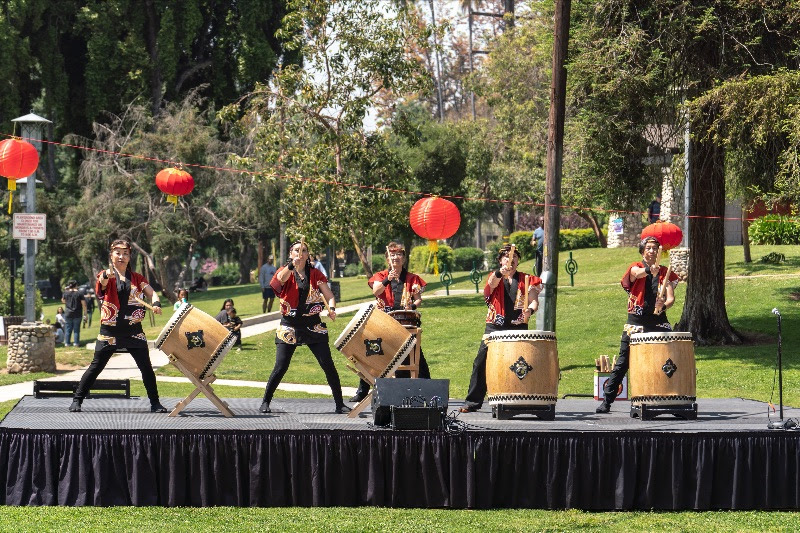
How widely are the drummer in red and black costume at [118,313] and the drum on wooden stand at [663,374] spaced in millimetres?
4860

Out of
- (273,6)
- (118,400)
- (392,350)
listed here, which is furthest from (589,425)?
(273,6)

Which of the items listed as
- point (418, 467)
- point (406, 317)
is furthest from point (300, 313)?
point (418, 467)

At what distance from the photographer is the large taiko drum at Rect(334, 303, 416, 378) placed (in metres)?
10.8

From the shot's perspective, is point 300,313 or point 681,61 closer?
point 300,313

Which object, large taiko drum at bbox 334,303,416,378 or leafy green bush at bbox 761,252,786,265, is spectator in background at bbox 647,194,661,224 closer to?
leafy green bush at bbox 761,252,786,265

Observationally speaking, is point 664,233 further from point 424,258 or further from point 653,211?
point 424,258

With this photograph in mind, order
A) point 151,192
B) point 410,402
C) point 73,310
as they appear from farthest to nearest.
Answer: point 151,192, point 73,310, point 410,402

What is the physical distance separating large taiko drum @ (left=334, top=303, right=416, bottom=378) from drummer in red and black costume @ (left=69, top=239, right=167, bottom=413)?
2118 millimetres

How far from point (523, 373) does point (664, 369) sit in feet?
4.63

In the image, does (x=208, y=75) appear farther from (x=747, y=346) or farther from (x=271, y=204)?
(x=747, y=346)

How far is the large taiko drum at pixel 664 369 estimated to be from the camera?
10.8m

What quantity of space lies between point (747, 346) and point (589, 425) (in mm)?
11852

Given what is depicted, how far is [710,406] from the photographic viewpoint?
12.5m

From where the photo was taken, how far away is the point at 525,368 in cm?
1067
